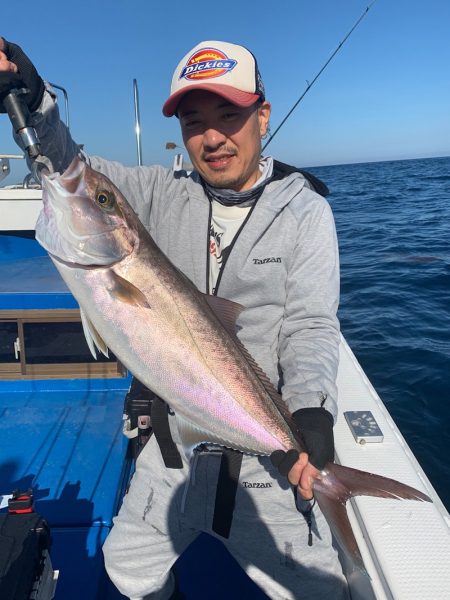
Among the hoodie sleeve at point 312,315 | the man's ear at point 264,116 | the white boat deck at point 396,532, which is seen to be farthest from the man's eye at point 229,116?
the white boat deck at point 396,532

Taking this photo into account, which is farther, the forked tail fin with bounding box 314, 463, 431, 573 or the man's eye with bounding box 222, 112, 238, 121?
the man's eye with bounding box 222, 112, 238, 121

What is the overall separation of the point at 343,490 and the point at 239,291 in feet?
3.81

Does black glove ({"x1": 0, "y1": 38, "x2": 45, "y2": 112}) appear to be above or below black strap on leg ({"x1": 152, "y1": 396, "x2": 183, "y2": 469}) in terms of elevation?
above

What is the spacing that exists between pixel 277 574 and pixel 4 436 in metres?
3.25

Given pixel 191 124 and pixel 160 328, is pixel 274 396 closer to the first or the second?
pixel 160 328

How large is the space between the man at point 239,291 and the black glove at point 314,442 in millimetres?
163

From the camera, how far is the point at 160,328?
2.21 m

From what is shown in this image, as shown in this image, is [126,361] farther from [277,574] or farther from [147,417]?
[277,574]

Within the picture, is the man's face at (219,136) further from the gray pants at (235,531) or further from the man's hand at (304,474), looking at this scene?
the gray pants at (235,531)

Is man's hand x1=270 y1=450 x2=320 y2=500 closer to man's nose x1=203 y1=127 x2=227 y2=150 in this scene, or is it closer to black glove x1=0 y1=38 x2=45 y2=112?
man's nose x1=203 y1=127 x2=227 y2=150

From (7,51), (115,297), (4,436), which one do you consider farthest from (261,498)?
(4,436)

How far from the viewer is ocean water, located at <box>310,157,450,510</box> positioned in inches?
248

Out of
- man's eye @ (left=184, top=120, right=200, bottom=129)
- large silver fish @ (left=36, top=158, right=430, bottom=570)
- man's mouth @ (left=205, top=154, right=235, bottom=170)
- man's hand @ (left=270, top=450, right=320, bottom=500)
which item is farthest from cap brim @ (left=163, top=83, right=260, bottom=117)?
man's hand @ (left=270, top=450, right=320, bottom=500)

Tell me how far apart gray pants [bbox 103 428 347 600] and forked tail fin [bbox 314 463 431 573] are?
22.9 inches
